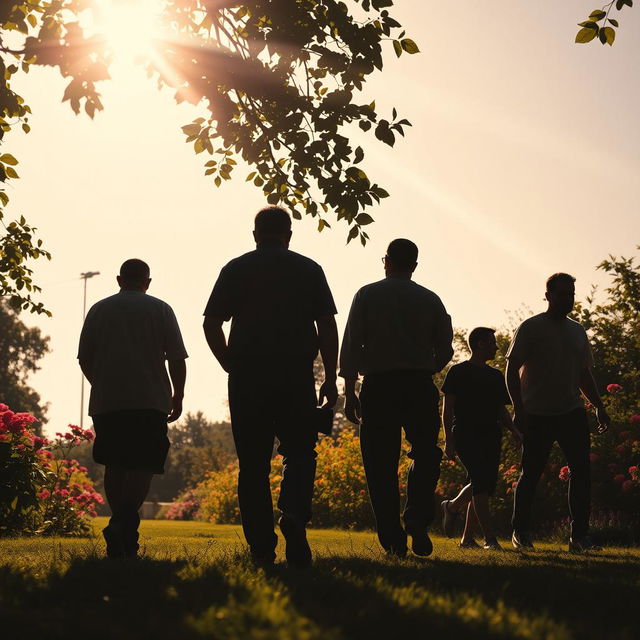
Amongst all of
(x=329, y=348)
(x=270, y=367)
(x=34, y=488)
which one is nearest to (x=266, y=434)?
(x=270, y=367)

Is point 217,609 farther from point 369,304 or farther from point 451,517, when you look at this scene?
point 451,517

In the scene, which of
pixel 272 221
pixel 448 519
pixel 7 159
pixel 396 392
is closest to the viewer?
pixel 272 221

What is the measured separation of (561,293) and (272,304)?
3.41 metres

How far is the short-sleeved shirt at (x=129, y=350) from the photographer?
606 centimetres

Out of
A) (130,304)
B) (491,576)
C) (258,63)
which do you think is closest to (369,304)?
(130,304)

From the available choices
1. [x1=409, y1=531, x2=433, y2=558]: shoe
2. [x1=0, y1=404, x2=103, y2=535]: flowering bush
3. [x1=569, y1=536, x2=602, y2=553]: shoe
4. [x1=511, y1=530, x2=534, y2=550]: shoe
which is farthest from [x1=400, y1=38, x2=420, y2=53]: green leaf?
[x1=0, y1=404, x2=103, y2=535]: flowering bush

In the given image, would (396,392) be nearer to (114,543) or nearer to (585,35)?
(114,543)

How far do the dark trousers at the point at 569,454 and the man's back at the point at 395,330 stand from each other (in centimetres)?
170

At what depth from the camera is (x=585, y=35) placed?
6582 millimetres

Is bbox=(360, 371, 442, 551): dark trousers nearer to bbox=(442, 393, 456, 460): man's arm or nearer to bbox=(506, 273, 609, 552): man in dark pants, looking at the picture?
bbox=(442, 393, 456, 460): man's arm

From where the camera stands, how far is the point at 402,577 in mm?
4457

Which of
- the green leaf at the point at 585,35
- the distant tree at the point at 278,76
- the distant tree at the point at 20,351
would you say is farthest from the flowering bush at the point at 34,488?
the distant tree at the point at 20,351

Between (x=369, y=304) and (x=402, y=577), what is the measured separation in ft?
8.20

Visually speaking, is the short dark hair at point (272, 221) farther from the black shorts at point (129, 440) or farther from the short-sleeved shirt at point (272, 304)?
the black shorts at point (129, 440)
